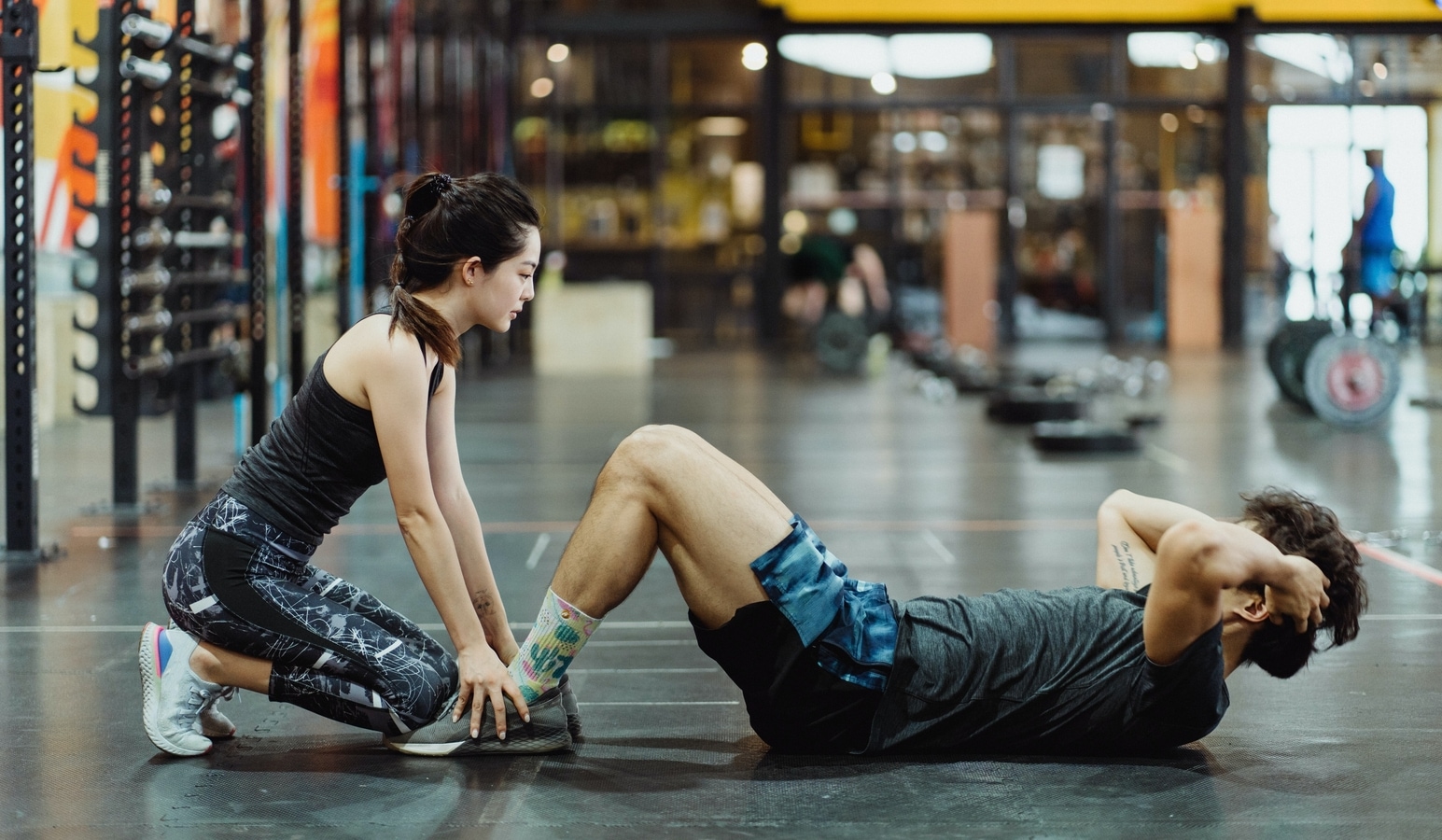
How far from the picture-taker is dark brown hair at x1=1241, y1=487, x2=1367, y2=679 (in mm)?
2785

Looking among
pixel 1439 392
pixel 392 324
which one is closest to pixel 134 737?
pixel 392 324

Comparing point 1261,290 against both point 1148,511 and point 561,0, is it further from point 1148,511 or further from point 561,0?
point 1148,511

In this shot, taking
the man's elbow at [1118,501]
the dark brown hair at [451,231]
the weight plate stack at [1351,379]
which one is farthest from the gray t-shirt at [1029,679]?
the weight plate stack at [1351,379]

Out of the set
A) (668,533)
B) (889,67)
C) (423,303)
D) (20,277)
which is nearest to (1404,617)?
(668,533)

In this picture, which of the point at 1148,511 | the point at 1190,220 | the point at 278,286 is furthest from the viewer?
the point at 1190,220

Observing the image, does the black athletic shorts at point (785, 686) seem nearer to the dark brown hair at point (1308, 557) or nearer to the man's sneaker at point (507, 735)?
the man's sneaker at point (507, 735)

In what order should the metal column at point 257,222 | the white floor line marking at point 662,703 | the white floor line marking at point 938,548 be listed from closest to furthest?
the white floor line marking at point 662,703, the white floor line marking at point 938,548, the metal column at point 257,222

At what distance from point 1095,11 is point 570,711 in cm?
1799

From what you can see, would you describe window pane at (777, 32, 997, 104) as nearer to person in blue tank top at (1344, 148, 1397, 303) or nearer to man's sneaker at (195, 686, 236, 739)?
person in blue tank top at (1344, 148, 1397, 303)

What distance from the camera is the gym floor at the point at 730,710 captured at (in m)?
2.73

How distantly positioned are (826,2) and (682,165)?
2.56 metres

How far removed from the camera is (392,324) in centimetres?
291

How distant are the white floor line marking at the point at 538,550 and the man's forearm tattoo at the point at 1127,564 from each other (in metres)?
2.45

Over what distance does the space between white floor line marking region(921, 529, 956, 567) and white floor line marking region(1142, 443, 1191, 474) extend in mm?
2065
